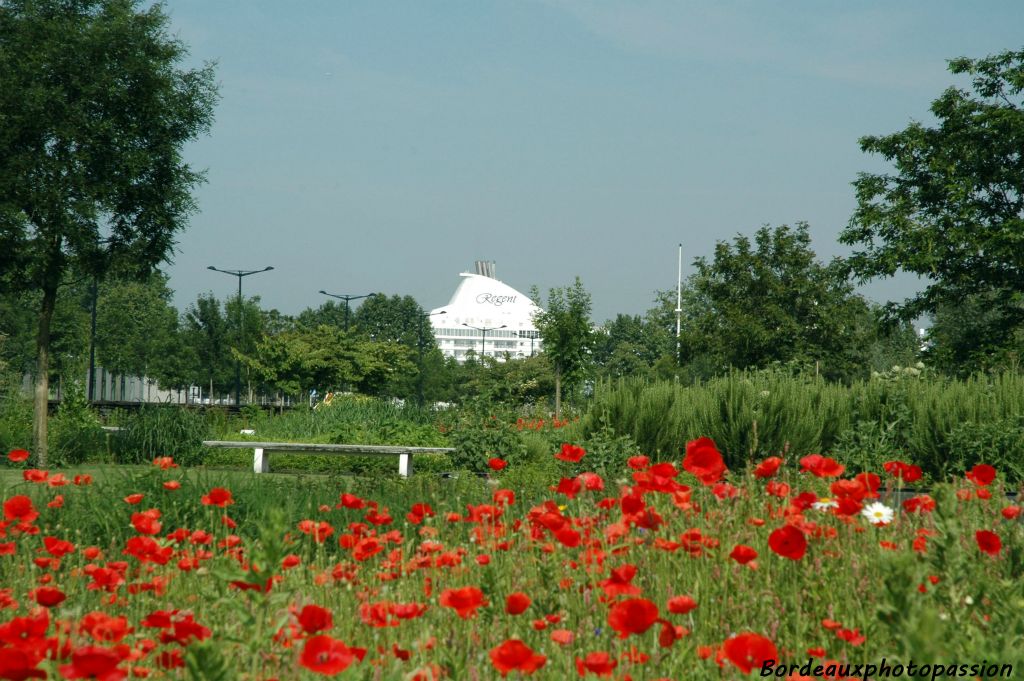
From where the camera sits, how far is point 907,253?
87.5ft

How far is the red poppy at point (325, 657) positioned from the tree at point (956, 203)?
1036 inches

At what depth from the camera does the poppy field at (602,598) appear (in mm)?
2199

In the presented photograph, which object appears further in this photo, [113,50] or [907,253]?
[907,253]

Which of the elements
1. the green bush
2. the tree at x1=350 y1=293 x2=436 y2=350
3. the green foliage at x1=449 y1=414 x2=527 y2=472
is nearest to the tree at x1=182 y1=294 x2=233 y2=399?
the green bush

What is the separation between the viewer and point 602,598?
339 centimetres

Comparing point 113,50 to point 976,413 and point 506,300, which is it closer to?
point 976,413

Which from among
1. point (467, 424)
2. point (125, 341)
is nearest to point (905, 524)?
point (467, 424)

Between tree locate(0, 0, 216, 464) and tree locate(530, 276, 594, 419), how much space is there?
1859cm

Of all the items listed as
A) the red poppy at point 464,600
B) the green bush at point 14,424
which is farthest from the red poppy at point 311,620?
the green bush at point 14,424

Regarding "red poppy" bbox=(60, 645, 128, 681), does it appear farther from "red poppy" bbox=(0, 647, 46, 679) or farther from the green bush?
the green bush

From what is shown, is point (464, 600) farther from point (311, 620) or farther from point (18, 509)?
point (18, 509)

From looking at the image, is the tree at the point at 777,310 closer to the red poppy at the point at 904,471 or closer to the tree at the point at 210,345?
the red poppy at the point at 904,471

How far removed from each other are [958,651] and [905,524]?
2200mm

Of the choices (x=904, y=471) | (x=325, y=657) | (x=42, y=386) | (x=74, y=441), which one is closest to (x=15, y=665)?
(x=325, y=657)
